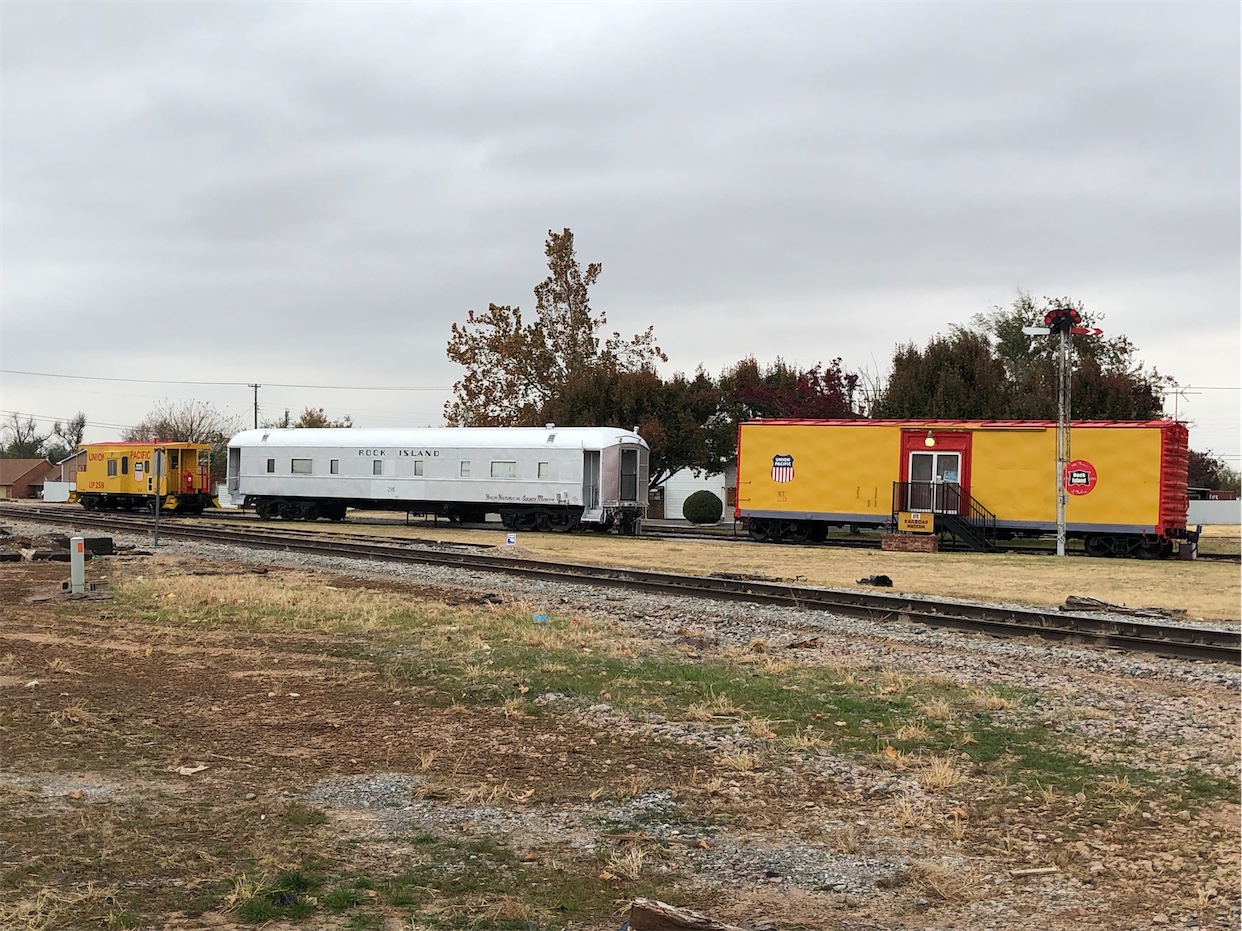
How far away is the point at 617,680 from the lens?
32.4 ft

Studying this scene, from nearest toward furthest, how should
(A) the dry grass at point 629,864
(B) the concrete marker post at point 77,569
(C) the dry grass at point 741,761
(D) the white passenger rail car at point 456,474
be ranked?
(A) the dry grass at point 629,864
(C) the dry grass at point 741,761
(B) the concrete marker post at point 77,569
(D) the white passenger rail car at point 456,474

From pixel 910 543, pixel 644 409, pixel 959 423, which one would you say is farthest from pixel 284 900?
pixel 644 409

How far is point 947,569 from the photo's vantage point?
2259cm

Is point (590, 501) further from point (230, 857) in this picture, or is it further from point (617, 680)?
point (230, 857)

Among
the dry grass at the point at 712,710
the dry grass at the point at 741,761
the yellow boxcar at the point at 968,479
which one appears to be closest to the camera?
the dry grass at the point at 741,761

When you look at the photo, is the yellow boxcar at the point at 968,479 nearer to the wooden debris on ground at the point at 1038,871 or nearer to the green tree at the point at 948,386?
the green tree at the point at 948,386

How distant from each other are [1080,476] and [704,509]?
18882mm

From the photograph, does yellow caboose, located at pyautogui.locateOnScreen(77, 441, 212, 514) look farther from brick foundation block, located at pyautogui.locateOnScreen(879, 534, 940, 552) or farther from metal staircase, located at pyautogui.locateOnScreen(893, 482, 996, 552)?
metal staircase, located at pyautogui.locateOnScreen(893, 482, 996, 552)

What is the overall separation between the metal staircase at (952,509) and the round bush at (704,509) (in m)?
15.9

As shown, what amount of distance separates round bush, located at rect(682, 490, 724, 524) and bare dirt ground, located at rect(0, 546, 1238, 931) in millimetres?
35765

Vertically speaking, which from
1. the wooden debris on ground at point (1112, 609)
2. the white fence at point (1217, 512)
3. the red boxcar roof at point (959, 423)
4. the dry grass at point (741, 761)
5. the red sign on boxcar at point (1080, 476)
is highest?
the red boxcar roof at point (959, 423)

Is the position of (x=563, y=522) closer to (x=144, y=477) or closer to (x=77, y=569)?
(x=144, y=477)

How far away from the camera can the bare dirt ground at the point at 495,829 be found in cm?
503

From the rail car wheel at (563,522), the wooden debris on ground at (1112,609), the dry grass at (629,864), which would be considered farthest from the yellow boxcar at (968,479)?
the dry grass at (629,864)
